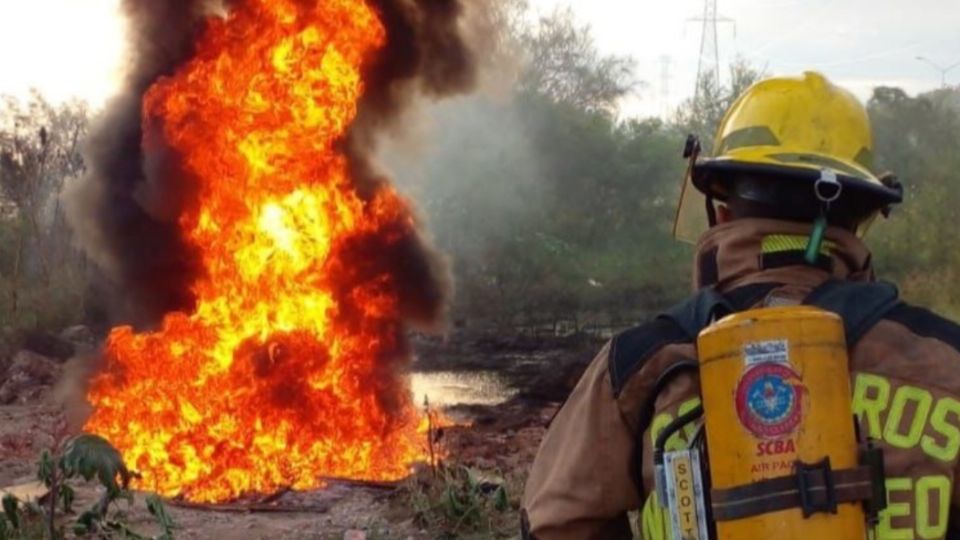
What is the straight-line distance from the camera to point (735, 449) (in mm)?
1703

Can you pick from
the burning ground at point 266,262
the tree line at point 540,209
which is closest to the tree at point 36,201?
the tree line at point 540,209

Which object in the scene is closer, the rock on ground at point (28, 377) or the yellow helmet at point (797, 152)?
the yellow helmet at point (797, 152)

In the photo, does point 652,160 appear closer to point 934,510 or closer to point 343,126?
point 343,126

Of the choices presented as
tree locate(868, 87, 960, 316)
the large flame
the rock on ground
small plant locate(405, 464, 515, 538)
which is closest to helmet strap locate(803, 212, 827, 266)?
small plant locate(405, 464, 515, 538)

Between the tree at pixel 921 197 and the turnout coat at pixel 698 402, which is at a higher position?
the tree at pixel 921 197

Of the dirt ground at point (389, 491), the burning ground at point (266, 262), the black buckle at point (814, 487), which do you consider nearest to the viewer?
the black buckle at point (814, 487)

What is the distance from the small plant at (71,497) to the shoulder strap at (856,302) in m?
5.02

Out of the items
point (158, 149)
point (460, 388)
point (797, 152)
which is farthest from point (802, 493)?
point (460, 388)

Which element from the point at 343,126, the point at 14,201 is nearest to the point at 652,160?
the point at 14,201

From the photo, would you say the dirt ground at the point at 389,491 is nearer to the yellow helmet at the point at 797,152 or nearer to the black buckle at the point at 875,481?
the yellow helmet at the point at 797,152

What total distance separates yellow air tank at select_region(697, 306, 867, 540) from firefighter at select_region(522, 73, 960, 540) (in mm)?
72

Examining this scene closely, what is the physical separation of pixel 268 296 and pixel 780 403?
942 centimetres

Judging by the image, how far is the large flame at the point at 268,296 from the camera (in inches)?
402

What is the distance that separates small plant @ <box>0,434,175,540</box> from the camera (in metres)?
5.97
